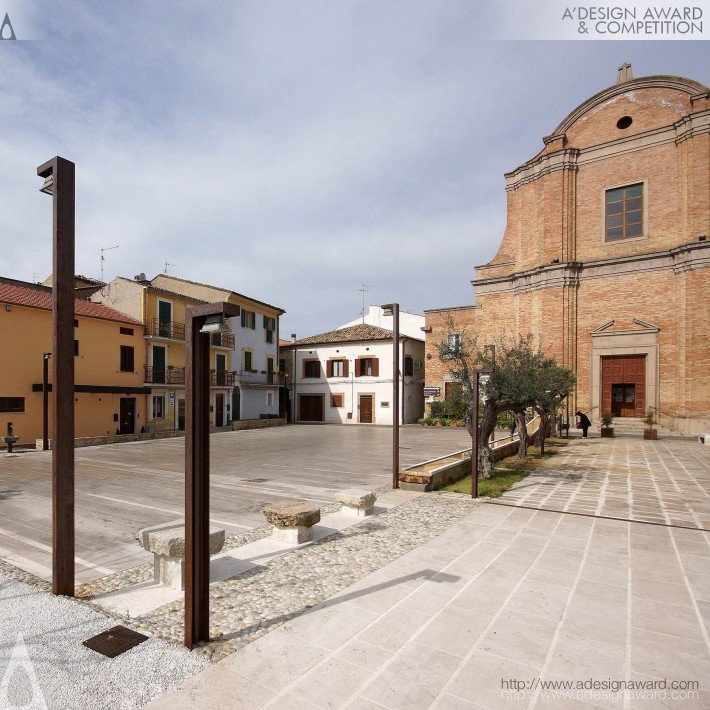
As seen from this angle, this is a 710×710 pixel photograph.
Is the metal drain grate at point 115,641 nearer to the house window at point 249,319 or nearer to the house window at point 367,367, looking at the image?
the house window at point 249,319

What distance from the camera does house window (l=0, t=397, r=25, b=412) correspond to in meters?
18.9

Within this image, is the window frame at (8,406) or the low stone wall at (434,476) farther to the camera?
the window frame at (8,406)

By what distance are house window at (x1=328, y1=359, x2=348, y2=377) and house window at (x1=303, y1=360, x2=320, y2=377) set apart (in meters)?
1.15

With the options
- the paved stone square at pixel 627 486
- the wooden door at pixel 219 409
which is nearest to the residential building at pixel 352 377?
the wooden door at pixel 219 409

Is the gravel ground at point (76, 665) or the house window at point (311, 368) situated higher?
the house window at point (311, 368)

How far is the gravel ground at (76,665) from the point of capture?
3.06 m

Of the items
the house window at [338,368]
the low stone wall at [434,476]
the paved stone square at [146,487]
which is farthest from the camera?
the house window at [338,368]

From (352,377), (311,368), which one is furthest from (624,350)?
(311,368)

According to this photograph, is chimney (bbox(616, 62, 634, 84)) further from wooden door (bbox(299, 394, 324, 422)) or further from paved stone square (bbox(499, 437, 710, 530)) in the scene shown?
wooden door (bbox(299, 394, 324, 422))

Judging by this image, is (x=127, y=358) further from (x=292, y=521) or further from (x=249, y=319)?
(x=292, y=521)

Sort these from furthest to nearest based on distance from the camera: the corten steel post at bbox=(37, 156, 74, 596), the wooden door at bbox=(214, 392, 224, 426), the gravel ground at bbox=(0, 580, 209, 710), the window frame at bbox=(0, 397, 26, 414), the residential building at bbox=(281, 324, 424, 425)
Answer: the residential building at bbox=(281, 324, 424, 425)
the wooden door at bbox=(214, 392, 224, 426)
the window frame at bbox=(0, 397, 26, 414)
the corten steel post at bbox=(37, 156, 74, 596)
the gravel ground at bbox=(0, 580, 209, 710)

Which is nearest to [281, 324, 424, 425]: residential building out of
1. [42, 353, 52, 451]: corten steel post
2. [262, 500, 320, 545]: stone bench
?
[42, 353, 52, 451]: corten steel post

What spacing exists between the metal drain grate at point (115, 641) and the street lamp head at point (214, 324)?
8.57 feet

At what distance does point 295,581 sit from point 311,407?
34.0 metres
